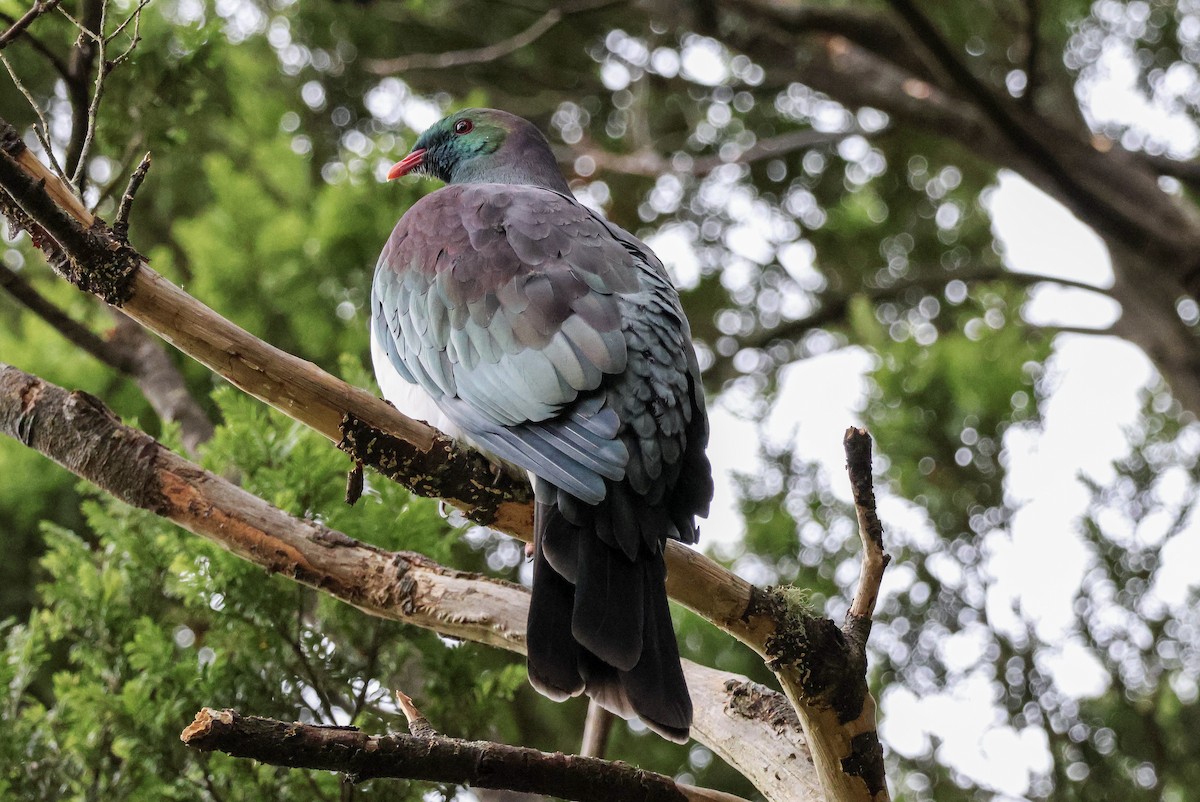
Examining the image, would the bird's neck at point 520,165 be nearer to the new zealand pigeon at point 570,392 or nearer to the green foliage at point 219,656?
the new zealand pigeon at point 570,392

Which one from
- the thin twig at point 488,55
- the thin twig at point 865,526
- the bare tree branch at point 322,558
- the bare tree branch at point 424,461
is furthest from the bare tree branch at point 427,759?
the thin twig at point 488,55

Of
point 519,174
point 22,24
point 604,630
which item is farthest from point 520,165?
point 604,630

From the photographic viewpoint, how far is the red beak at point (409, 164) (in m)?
3.80

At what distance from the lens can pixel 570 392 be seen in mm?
2344

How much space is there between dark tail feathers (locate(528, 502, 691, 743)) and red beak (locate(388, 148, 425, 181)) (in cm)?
196

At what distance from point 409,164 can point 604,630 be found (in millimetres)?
2205

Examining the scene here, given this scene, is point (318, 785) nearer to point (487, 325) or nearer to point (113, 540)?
point (113, 540)

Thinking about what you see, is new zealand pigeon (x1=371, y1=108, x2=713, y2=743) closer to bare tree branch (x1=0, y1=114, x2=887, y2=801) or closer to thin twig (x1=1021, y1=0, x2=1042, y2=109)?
bare tree branch (x1=0, y1=114, x2=887, y2=801)

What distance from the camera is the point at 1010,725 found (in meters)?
4.02

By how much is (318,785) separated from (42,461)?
68.3 inches

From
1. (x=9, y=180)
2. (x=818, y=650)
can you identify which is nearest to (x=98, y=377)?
(x=9, y=180)

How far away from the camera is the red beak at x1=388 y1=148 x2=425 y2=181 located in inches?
149

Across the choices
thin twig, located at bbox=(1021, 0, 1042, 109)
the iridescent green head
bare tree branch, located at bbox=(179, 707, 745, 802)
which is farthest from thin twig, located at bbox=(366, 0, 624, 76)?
bare tree branch, located at bbox=(179, 707, 745, 802)

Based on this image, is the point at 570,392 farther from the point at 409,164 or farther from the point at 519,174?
the point at 409,164
